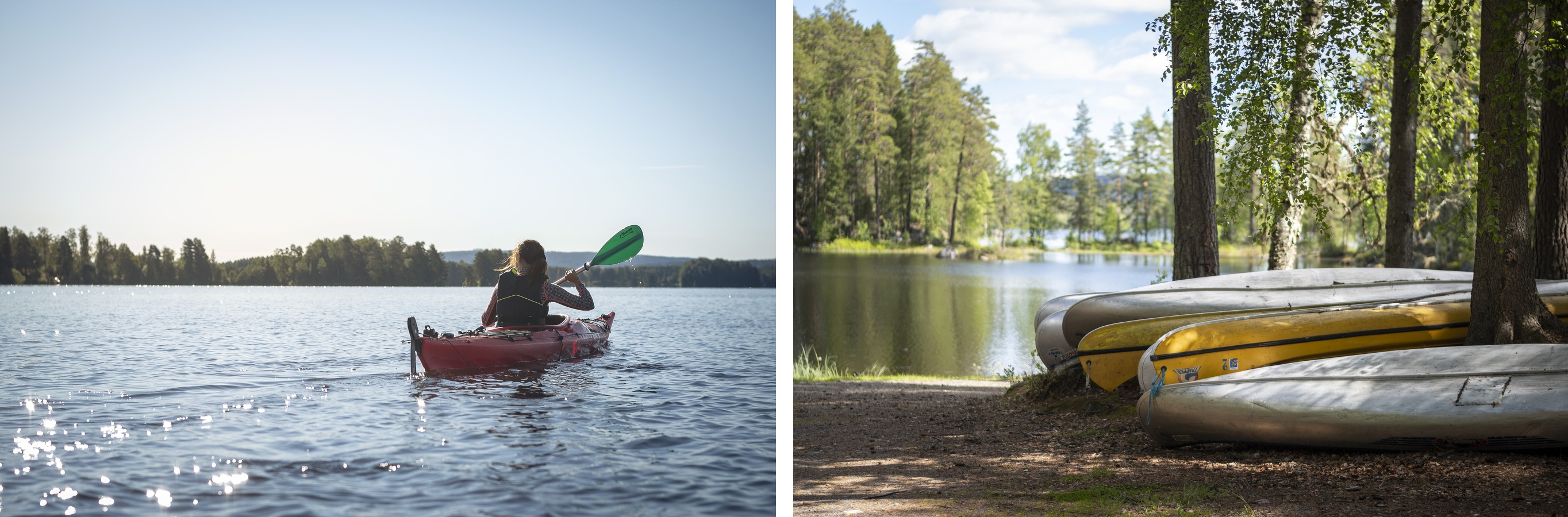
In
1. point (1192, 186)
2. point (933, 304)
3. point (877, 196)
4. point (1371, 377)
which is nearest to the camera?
point (1371, 377)

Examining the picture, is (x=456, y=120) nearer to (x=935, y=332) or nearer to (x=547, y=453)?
(x=935, y=332)

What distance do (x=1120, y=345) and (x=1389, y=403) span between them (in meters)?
1.71

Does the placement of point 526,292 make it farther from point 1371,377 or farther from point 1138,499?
point 1371,377

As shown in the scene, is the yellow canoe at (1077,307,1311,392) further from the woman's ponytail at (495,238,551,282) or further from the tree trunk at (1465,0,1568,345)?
the woman's ponytail at (495,238,551,282)

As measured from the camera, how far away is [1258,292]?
→ 16.7ft

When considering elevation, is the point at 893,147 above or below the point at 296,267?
above

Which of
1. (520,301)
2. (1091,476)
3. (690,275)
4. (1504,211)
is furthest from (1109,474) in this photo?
(690,275)

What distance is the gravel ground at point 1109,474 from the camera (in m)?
2.76

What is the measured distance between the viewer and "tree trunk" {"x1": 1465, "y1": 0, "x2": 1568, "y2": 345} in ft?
10.9

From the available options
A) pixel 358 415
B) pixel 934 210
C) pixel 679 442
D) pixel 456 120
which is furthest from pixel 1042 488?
pixel 456 120

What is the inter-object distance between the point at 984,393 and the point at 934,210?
1686cm

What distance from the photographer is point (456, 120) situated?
76.7ft

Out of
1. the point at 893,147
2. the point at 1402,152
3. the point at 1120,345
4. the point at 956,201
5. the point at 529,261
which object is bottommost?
the point at 1120,345

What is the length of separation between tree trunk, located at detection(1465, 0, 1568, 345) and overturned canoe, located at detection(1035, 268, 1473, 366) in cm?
91
